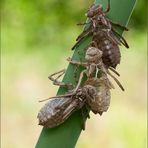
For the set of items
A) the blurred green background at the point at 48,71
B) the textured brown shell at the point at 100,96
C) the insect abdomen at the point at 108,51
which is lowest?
the blurred green background at the point at 48,71

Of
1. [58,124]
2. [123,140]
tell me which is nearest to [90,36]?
[58,124]

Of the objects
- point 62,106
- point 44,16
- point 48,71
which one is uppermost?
point 62,106

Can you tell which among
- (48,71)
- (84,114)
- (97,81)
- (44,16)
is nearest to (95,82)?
(97,81)

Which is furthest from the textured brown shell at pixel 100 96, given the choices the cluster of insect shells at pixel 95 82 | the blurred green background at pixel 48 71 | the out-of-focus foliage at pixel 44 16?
the out-of-focus foliage at pixel 44 16

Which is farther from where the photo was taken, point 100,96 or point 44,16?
point 44,16

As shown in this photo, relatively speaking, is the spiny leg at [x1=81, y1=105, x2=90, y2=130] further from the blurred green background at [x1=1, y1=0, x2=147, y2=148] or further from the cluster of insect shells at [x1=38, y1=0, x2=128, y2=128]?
the blurred green background at [x1=1, y1=0, x2=147, y2=148]

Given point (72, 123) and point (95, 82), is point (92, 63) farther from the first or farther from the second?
point (72, 123)

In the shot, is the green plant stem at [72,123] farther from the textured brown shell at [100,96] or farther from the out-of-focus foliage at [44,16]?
the out-of-focus foliage at [44,16]
